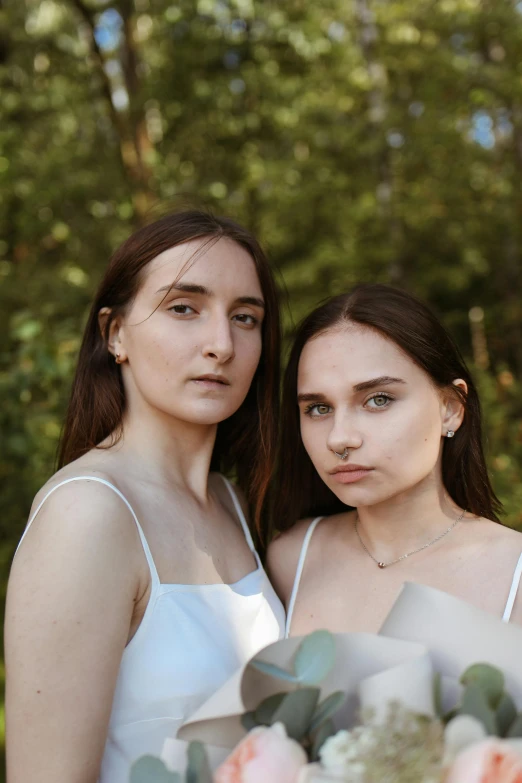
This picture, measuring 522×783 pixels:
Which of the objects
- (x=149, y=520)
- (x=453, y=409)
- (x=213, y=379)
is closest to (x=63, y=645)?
(x=149, y=520)

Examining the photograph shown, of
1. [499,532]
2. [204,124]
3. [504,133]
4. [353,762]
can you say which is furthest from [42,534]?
[504,133]

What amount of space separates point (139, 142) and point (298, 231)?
299 centimetres

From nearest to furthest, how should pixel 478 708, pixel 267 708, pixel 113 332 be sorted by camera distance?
pixel 478 708
pixel 267 708
pixel 113 332

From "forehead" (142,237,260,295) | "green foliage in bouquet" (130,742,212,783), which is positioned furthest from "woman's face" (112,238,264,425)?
"green foliage in bouquet" (130,742,212,783)

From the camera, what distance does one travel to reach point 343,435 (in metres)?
2.14

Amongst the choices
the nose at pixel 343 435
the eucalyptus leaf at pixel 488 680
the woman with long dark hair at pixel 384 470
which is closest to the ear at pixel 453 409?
the woman with long dark hair at pixel 384 470

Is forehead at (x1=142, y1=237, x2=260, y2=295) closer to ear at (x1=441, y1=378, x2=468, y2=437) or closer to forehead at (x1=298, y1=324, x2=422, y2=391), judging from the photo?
forehead at (x1=298, y1=324, x2=422, y2=391)

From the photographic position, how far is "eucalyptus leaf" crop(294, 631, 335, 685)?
50.9 inches

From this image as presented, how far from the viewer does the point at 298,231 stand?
12.0 metres

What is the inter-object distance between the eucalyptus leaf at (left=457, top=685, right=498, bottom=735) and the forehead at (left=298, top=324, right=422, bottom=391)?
108cm

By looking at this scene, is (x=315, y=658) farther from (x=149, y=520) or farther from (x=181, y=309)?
(x=181, y=309)

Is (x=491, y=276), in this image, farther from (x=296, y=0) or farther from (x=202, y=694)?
(x=202, y=694)

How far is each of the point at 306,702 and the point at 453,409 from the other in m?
1.35

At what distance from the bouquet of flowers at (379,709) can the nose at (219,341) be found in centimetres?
96
